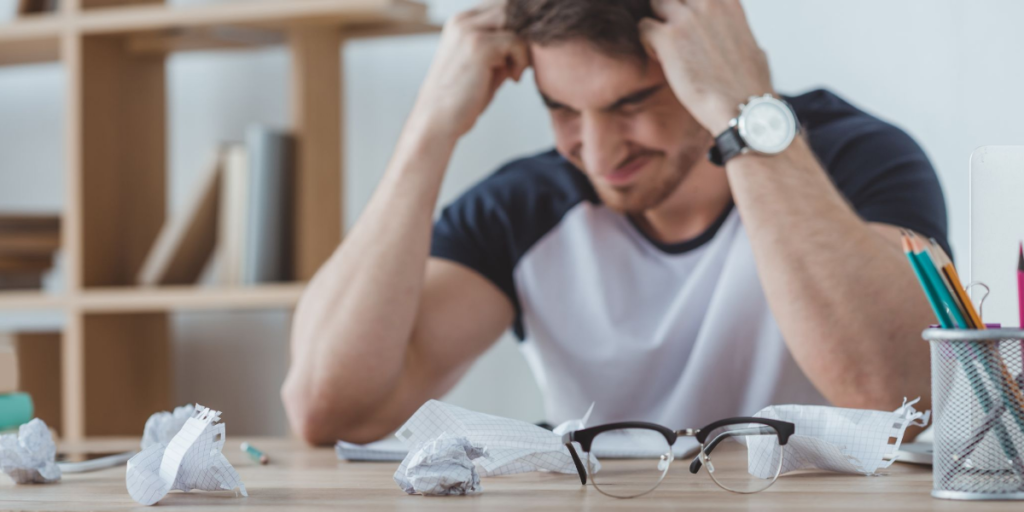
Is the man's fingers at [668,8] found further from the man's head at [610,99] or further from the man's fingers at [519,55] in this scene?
the man's fingers at [519,55]

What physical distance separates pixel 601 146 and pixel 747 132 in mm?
239

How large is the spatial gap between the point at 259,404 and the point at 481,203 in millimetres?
1031

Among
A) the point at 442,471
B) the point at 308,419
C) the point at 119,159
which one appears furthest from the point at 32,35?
the point at 442,471

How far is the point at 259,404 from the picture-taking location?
7.75ft

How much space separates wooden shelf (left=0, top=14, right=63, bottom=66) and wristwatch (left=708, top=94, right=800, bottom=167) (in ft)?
5.16

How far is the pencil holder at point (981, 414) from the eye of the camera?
58cm

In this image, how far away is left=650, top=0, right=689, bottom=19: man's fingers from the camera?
1.26 m

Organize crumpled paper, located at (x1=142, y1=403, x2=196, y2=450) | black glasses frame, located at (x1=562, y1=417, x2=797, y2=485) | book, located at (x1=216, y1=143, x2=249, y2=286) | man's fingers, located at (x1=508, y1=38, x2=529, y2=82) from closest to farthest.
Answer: black glasses frame, located at (x1=562, y1=417, x2=797, y2=485) < crumpled paper, located at (x1=142, y1=403, x2=196, y2=450) < man's fingers, located at (x1=508, y1=38, x2=529, y2=82) < book, located at (x1=216, y1=143, x2=249, y2=286)

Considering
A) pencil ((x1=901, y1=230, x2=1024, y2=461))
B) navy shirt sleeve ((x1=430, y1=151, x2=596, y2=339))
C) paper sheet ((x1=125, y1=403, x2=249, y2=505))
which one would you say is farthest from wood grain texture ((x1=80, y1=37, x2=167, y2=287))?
pencil ((x1=901, y1=230, x2=1024, y2=461))

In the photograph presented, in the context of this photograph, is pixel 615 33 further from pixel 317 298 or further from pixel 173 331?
pixel 173 331

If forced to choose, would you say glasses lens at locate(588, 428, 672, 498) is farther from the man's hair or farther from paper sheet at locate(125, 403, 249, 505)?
the man's hair

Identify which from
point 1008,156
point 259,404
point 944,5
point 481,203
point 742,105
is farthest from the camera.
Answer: point 259,404

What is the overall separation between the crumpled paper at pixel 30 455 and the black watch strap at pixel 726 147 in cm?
76

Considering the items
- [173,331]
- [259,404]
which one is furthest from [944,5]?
[173,331]
